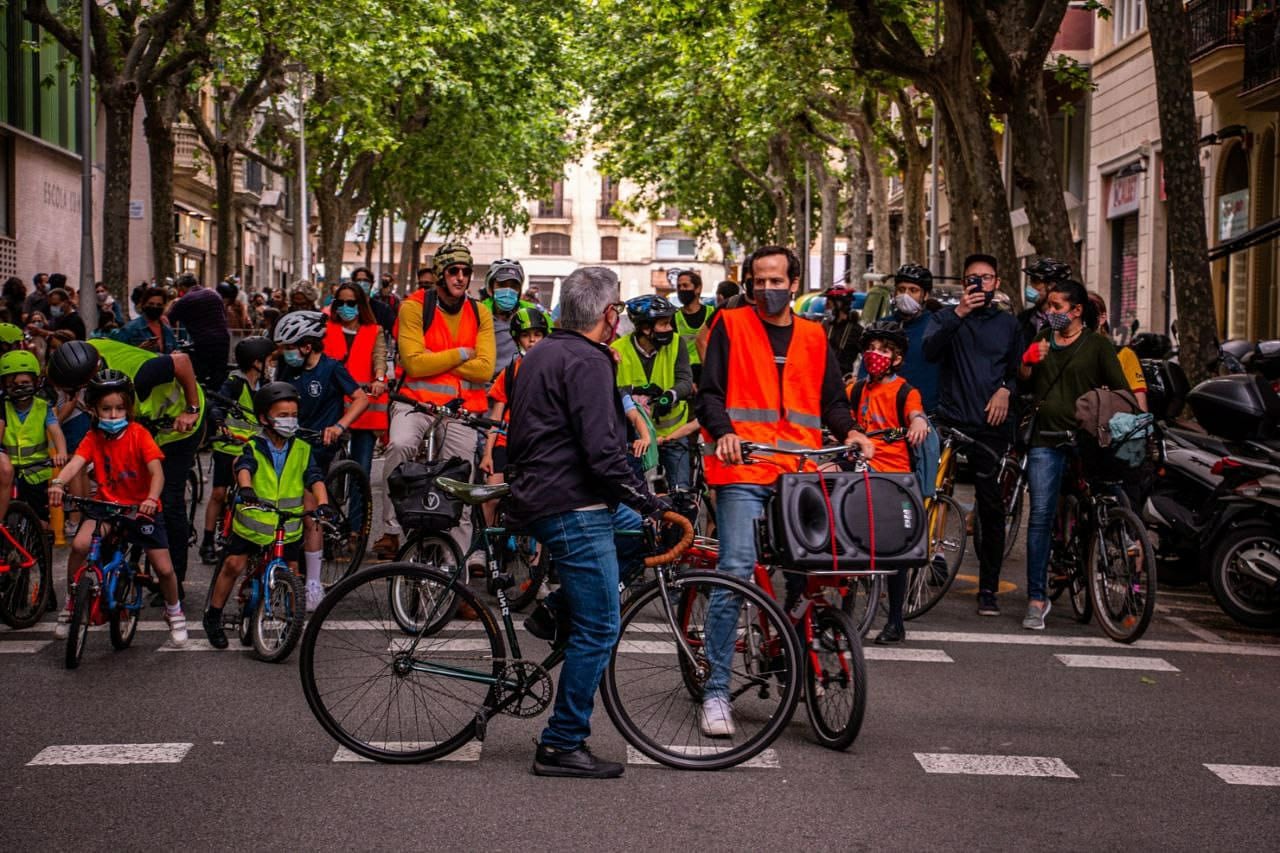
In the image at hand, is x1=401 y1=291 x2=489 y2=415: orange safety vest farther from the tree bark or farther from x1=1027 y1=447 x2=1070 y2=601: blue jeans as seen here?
the tree bark

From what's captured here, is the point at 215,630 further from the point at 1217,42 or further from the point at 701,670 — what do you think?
the point at 1217,42

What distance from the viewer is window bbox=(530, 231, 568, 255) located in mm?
104812

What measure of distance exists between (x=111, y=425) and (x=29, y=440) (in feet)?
5.64

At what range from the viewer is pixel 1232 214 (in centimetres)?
2698

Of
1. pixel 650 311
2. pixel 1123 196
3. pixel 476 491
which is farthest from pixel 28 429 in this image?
pixel 1123 196

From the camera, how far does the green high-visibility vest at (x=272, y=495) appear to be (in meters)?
8.86

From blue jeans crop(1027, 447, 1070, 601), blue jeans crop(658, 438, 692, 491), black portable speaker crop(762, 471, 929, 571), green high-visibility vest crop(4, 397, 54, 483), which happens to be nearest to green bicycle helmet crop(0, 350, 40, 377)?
green high-visibility vest crop(4, 397, 54, 483)

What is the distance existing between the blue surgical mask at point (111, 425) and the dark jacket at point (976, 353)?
430cm

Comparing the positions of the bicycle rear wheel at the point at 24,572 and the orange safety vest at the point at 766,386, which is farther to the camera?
the bicycle rear wheel at the point at 24,572

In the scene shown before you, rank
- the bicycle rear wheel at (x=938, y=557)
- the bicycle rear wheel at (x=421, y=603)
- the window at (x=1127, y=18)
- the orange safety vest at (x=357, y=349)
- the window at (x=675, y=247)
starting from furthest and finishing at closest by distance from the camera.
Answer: the window at (x=675, y=247) → the window at (x=1127, y=18) → the orange safety vest at (x=357, y=349) → the bicycle rear wheel at (x=938, y=557) → the bicycle rear wheel at (x=421, y=603)

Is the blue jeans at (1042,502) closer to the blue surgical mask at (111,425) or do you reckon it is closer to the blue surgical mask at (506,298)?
the blue surgical mask at (506,298)

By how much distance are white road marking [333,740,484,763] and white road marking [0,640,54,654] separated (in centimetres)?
277

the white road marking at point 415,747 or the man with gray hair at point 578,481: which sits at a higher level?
the man with gray hair at point 578,481

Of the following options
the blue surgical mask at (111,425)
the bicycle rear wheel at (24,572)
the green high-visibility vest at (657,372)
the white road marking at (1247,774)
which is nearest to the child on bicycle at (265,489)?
the blue surgical mask at (111,425)
